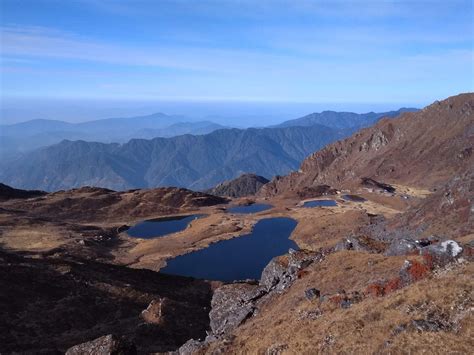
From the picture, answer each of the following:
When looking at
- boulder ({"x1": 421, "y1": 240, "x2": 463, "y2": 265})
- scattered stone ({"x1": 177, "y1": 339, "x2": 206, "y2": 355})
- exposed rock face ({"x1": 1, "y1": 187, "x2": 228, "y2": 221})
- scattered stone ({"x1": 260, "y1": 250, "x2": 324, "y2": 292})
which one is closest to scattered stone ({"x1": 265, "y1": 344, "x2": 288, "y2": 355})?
scattered stone ({"x1": 177, "y1": 339, "x2": 206, "y2": 355})

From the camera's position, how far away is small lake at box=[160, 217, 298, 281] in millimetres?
77312

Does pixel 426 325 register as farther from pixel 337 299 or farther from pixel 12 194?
pixel 12 194

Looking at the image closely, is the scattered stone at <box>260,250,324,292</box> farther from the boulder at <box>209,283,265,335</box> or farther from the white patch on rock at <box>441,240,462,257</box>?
the white patch on rock at <box>441,240,462,257</box>

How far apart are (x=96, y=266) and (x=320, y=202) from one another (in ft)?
270

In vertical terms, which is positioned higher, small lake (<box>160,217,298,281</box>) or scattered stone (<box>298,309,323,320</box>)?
scattered stone (<box>298,309,323,320</box>)

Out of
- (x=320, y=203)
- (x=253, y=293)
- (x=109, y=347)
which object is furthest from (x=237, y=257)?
(x=109, y=347)

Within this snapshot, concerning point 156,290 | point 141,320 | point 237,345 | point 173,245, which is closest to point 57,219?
point 173,245

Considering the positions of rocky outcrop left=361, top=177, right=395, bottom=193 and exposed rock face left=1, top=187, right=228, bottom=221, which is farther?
rocky outcrop left=361, top=177, right=395, bottom=193

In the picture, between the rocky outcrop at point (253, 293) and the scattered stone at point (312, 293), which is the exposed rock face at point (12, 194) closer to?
the rocky outcrop at point (253, 293)

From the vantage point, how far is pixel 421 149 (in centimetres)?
16600

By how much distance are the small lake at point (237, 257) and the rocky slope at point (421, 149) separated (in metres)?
53.3

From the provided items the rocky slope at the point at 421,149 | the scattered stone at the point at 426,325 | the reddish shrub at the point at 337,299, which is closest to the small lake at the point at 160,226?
the rocky slope at the point at 421,149

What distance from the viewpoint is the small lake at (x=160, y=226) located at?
105m

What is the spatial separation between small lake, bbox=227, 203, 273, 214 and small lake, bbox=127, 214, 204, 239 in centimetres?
1129
